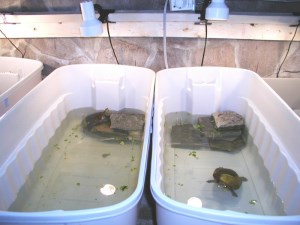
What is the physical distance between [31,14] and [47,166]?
3.07ft

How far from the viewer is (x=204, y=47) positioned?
62.0 inches

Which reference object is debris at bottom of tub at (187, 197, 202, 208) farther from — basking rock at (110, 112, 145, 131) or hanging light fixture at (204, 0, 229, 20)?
hanging light fixture at (204, 0, 229, 20)

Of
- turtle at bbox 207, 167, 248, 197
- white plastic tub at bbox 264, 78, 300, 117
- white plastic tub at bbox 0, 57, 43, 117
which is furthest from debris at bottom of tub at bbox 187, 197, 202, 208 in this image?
white plastic tub at bbox 0, 57, 43, 117

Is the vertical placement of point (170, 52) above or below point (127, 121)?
above

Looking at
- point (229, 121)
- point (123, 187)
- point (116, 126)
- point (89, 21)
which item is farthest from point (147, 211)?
point (89, 21)

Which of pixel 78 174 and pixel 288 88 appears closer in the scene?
pixel 78 174

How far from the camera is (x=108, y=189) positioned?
1.10 metres

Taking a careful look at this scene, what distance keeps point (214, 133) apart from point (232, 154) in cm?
16

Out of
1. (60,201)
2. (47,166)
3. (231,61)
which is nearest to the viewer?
(60,201)

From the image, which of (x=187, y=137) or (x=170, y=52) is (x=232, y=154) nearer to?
(x=187, y=137)

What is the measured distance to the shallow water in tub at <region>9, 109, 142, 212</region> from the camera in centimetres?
105

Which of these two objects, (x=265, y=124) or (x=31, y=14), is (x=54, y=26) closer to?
(x=31, y=14)

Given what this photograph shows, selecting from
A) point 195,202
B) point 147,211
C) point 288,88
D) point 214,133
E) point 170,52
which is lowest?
point 147,211

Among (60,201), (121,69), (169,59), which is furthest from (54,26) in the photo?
(60,201)
